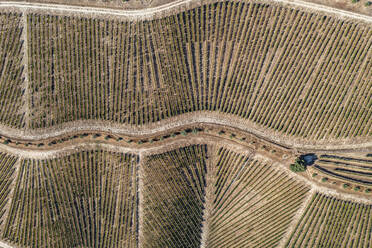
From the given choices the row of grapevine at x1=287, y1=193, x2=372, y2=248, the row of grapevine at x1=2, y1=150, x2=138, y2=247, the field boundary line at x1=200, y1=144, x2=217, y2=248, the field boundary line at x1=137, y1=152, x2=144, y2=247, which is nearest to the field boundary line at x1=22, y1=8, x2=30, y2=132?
the row of grapevine at x1=2, y1=150, x2=138, y2=247

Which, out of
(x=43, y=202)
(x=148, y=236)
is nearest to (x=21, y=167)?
(x=43, y=202)

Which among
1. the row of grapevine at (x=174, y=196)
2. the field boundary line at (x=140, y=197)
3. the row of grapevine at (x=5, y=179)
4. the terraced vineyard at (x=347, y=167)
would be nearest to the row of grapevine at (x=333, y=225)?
the terraced vineyard at (x=347, y=167)

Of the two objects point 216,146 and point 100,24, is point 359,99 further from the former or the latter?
point 100,24

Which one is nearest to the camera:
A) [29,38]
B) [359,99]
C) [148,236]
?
[359,99]

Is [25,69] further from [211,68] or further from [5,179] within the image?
[211,68]

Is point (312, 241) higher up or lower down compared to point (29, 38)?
lower down

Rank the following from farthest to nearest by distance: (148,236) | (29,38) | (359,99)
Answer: (148,236) → (29,38) → (359,99)
